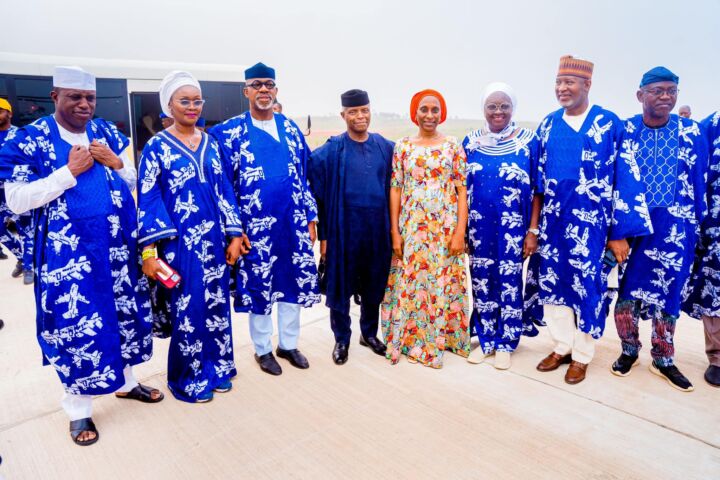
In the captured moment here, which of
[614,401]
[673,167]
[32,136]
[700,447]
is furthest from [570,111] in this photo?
[32,136]

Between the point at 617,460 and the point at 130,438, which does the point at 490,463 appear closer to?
the point at 617,460

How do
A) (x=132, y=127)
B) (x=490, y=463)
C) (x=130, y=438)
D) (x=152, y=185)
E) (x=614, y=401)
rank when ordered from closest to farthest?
(x=490, y=463) → (x=130, y=438) → (x=152, y=185) → (x=614, y=401) → (x=132, y=127)

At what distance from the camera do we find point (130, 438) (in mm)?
2420

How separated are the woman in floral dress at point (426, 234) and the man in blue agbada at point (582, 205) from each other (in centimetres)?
54

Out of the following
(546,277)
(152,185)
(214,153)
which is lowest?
(546,277)

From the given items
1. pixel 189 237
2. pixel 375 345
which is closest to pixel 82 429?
pixel 189 237

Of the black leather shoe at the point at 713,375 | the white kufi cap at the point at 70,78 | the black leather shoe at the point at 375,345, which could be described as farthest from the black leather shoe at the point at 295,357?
the black leather shoe at the point at 713,375

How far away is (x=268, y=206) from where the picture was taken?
117 inches

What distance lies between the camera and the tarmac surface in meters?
2.19

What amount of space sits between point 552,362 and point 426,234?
1169 mm

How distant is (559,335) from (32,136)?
3.16m

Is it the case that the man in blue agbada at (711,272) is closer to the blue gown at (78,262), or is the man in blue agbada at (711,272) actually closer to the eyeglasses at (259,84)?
the eyeglasses at (259,84)

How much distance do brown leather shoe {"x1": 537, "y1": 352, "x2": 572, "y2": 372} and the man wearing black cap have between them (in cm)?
115

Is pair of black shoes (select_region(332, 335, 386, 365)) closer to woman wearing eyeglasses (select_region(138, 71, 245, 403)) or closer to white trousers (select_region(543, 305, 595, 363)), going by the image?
woman wearing eyeglasses (select_region(138, 71, 245, 403))
